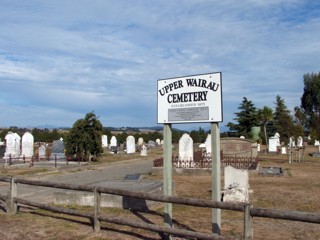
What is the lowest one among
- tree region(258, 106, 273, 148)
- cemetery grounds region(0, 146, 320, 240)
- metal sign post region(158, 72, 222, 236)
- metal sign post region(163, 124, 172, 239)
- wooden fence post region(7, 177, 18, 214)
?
cemetery grounds region(0, 146, 320, 240)

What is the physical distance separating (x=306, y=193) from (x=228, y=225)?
5.95m

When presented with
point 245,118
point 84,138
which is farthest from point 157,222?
point 245,118

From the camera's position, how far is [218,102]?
6.59 m

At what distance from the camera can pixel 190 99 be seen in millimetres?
6949

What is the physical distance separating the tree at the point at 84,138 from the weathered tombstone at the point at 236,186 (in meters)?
17.9

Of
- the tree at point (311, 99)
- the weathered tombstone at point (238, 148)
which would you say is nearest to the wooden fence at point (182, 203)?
the weathered tombstone at point (238, 148)

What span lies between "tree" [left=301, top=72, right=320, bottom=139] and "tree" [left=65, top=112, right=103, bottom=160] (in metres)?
47.0

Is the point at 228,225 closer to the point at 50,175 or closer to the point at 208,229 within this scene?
the point at 208,229

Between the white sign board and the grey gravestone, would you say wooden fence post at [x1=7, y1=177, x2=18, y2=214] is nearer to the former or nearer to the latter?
the white sign board

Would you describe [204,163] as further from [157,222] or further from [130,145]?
[130,145]

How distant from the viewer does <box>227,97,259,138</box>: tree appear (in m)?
56.4

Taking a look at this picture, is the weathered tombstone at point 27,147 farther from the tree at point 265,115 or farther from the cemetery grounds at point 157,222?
the tree at point 265,115

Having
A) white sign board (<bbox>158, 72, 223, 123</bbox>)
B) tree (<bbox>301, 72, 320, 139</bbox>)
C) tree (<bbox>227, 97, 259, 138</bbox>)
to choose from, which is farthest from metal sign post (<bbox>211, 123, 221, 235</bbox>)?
tree (<bbox>301, 72, 320, 139</bbox>)

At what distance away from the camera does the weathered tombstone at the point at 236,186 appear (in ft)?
36.7
